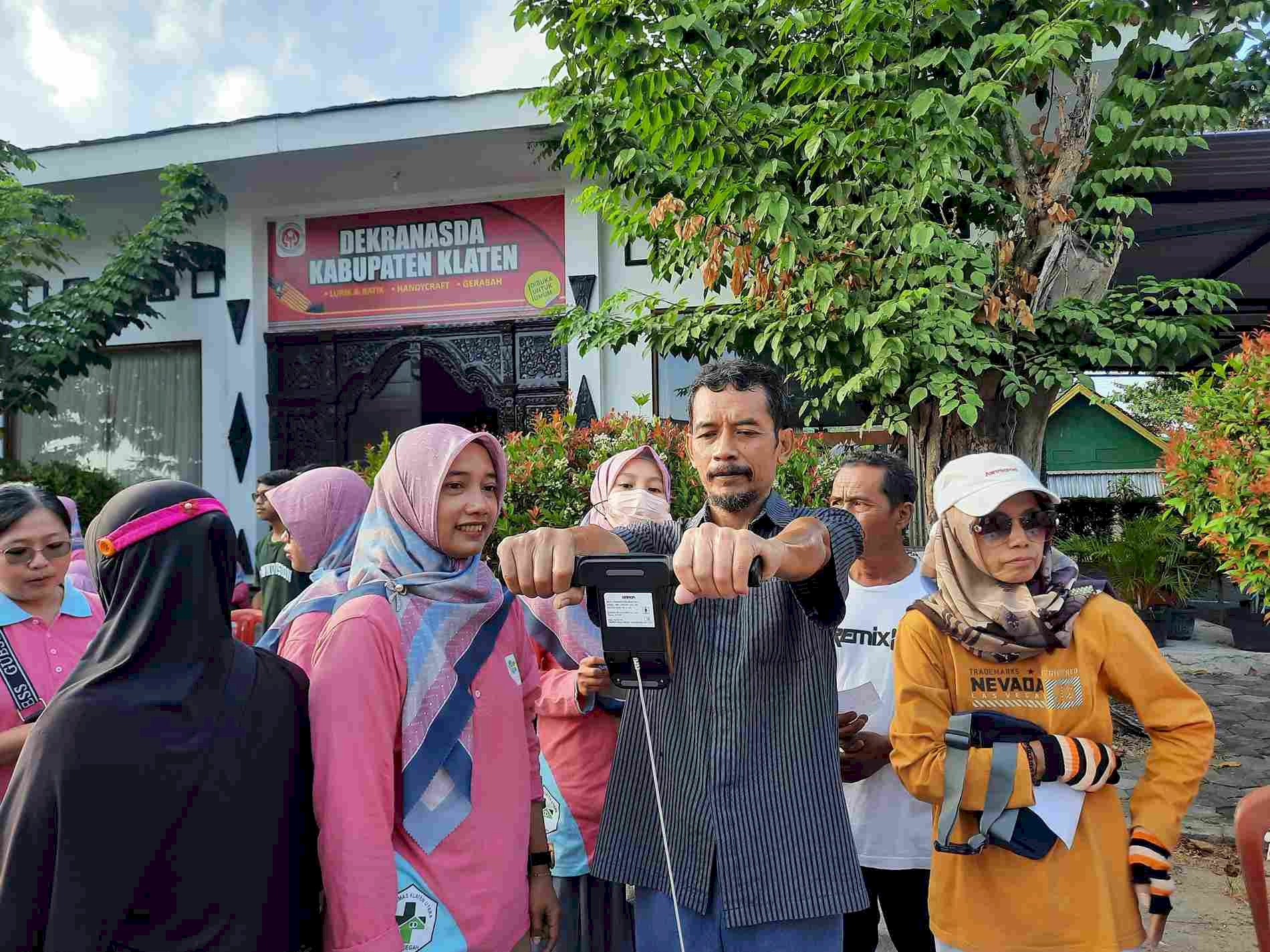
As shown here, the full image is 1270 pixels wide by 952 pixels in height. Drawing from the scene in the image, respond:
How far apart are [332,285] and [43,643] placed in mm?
7797

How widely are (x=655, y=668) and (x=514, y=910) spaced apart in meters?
0.77

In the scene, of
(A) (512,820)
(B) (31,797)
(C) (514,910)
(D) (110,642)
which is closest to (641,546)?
(A) (512,820)

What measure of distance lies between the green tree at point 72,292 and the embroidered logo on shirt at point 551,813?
8374 millimetres

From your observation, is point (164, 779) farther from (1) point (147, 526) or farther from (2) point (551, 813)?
(2) point (551, 813)

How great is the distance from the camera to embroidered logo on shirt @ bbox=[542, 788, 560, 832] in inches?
103

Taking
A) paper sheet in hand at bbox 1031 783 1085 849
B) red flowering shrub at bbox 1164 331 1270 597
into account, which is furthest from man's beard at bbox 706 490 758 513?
red flowering shrub at bbox 1164 331 1270 597

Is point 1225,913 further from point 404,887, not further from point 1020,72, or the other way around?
point 1020,72

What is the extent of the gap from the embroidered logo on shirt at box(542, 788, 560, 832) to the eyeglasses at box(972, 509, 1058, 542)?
1.44 metres

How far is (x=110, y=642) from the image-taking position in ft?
5.06

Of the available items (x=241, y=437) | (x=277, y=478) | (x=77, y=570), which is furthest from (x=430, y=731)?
(x=241, y=437)

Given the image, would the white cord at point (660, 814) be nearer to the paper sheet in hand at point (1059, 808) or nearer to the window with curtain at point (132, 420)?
the paper sheet in hand at point (1059, 808)

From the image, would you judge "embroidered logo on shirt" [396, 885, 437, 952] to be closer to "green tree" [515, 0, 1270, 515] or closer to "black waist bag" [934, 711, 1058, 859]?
"black waist bag" [934, 711, 1058, 859]

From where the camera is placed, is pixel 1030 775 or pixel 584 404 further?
pixel 584 404

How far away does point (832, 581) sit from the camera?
5.82 ft
